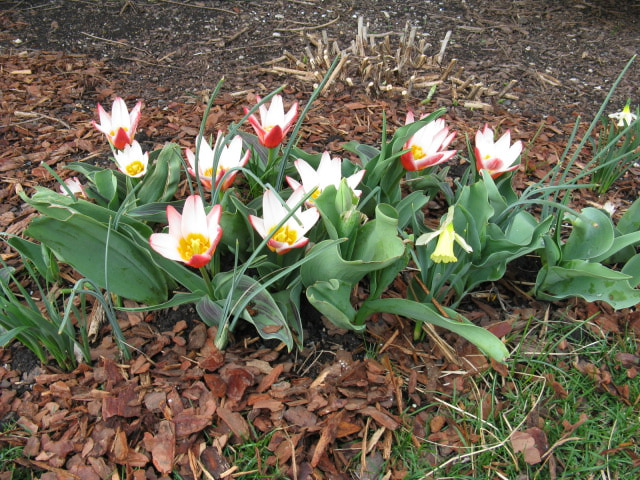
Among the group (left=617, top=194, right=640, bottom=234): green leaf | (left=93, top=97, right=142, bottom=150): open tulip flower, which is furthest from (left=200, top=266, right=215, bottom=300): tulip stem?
(left=617, top=194, right=640, bottom=234): green leaf

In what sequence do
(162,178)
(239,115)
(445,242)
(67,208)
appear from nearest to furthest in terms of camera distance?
(445,242), (67,208), (162,178), (239,115)

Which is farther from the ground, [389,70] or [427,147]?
[427,147]

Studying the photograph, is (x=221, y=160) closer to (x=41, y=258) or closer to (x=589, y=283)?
(x=41, y=258)

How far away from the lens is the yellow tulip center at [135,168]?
1.63 meters

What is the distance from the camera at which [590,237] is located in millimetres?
1579

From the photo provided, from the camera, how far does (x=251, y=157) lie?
5.80 feet

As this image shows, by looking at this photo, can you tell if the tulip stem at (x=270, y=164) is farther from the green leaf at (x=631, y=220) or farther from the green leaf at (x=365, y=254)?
the green leaf at (x=631, y=220)

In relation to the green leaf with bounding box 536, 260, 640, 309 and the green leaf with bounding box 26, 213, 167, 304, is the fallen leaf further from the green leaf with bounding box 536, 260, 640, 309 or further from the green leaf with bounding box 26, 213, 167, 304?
the green leaf with bounding box 536, 260, 640, 309

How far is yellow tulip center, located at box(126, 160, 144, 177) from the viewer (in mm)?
1630

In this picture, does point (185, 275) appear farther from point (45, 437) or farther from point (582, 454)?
point (582, 454)

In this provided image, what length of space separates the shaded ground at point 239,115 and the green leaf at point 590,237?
0.73 feet

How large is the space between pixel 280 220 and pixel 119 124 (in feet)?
2.42

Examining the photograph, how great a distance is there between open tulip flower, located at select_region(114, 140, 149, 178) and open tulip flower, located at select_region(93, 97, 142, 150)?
0.02 meters

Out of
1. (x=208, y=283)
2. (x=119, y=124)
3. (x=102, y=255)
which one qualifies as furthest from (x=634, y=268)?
(x=119, y=124)
